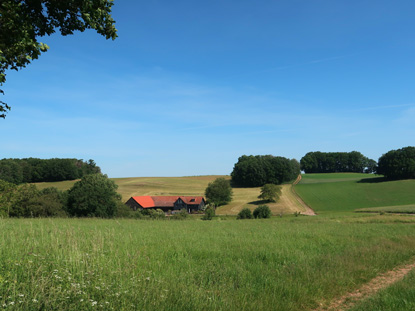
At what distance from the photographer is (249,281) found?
735cm

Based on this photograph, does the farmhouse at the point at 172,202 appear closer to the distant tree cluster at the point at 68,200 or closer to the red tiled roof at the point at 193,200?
the red tiled roof at the point at 193,200

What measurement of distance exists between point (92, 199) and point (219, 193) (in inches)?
1769

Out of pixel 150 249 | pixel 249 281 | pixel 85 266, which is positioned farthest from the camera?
pixel 150 249

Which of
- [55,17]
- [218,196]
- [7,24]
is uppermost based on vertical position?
[55,17]

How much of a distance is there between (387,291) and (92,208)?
45532 mm

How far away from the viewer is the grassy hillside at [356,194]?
7231cm

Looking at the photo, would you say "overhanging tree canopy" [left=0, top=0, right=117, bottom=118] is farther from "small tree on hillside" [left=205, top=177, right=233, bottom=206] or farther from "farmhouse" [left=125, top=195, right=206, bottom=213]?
"farmhouse" [left=125, top=195, right=206, bottom=213]

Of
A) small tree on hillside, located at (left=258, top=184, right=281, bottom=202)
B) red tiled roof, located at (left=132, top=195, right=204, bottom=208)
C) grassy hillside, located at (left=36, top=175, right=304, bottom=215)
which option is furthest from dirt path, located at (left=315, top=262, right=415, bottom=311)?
red tiled roof, located at (left=132, top=195, right=204, bottom=208)

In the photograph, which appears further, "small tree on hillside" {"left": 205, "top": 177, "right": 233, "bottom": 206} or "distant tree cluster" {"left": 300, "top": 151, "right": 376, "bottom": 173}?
"distant tree cluster" {"left": 300, "top": 151, "right": 376, "bottom": 173}

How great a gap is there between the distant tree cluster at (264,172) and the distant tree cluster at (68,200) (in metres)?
63.5

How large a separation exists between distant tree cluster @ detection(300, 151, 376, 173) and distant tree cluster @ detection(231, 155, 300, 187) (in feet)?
191

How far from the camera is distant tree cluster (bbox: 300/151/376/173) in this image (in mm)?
162250

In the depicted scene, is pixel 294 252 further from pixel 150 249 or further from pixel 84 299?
pixel 84 299

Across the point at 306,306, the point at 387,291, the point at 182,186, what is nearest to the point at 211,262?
the point at 306,306
